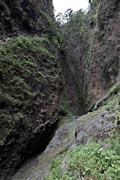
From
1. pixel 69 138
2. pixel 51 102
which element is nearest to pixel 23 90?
pixel 51 102

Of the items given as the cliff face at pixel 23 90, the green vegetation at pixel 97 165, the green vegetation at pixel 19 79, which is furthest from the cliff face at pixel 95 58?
the green vegetation at pixel 97 165

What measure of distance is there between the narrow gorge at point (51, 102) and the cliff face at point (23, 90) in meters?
0.05

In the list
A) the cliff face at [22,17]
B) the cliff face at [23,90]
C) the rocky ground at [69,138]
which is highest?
the cliff face at [22,17]

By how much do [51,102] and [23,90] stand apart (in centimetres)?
304

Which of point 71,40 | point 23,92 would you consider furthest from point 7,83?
point 71,40

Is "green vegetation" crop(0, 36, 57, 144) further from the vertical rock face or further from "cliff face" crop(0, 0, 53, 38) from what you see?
the vertical rock face

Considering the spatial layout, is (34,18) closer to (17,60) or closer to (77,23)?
(17,60)

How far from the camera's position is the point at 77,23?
37.7m

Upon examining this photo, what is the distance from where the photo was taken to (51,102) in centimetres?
1966

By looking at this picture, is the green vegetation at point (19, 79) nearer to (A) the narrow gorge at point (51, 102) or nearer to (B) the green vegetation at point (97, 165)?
(A) the narrow gorge at point (51, 102)

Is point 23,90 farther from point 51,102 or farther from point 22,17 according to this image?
point 22,17

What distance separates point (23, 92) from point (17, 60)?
2262 millimetres

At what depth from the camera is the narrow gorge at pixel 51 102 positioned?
928 cm

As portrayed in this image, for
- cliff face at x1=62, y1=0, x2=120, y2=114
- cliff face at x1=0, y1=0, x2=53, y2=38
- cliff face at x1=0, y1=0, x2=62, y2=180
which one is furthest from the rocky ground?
cliff face at x1=0, y1=0, x2=53, y2=38
